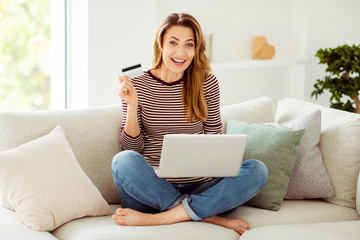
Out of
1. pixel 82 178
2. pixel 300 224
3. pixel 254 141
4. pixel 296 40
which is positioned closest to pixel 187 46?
pixel 254 141

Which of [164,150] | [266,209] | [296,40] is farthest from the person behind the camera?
[296,40]

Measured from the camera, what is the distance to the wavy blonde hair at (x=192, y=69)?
2545mm

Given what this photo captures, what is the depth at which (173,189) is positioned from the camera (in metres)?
2.34

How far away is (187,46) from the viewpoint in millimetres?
2562

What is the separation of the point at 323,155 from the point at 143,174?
0.90m

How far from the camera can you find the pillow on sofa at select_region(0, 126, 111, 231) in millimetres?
2172

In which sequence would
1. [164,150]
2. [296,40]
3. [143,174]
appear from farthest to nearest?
[296,40] → [143,174] → [164,150]

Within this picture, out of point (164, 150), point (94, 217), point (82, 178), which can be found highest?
point (164, 150)

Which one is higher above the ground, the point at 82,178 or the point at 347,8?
the point at 347,8

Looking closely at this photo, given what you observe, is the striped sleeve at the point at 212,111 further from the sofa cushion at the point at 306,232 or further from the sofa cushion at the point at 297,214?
the sofa cushion at the point at 306,232

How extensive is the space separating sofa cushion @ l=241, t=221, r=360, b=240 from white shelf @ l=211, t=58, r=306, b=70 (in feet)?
6.58

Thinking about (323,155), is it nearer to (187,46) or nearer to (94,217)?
(187,46)

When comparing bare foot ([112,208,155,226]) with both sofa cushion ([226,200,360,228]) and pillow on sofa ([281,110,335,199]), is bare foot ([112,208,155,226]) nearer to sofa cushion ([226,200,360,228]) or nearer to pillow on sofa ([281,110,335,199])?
sofa cushion ([226,200,360,228])

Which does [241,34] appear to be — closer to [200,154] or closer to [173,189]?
[173,189]
